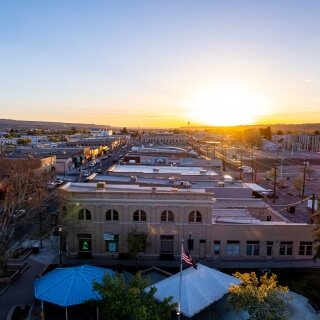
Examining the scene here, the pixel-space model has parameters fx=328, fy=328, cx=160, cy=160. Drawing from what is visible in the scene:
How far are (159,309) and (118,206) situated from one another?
15.0m

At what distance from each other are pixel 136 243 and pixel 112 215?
13.7 ft

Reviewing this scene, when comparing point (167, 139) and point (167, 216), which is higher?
point (167, 216)

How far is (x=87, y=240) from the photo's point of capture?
101 feet

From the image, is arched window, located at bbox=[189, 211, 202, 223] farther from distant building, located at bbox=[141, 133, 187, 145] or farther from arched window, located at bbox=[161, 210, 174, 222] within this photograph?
distant building, located at bbox=[141, 133, 187, 145]

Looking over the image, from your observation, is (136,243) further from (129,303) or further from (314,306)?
(314,306)

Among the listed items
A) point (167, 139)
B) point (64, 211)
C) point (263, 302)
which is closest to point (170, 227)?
point (64, 211)

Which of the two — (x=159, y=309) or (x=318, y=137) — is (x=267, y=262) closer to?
(x=159, y=309)

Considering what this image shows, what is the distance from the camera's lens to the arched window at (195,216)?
3053cm

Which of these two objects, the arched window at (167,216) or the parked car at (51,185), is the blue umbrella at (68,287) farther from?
the parked car at (51,185)

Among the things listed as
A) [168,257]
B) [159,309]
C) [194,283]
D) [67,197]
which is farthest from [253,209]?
[159,309]

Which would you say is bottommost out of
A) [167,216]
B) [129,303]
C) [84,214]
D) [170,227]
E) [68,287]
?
[68,287]

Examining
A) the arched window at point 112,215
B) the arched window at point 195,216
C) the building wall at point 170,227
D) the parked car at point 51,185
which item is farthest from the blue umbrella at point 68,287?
the parked car at point 51,185

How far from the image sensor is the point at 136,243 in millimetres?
27578

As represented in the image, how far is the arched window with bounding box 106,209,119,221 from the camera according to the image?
99.7ft
